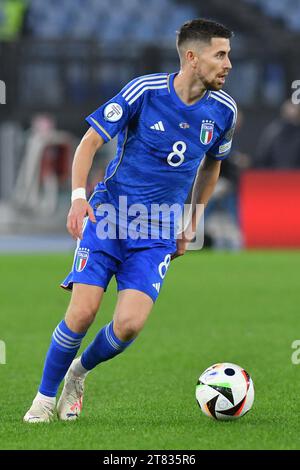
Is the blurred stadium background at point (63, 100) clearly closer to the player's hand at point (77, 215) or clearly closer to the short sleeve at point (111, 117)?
the short sleeve at point (111, 117)

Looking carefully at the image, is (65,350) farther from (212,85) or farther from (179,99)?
(212,85)

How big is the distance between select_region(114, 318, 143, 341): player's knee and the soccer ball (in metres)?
0.46

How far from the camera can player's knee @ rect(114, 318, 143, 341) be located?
Answer: 5641mm

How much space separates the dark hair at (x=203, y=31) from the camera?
5.84 meters

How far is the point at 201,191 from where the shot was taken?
252 inches

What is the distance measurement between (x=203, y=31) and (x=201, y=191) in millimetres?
983

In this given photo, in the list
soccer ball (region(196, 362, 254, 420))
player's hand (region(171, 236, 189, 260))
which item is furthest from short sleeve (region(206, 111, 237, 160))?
soccer ball (region(196, 362, 254, 420))

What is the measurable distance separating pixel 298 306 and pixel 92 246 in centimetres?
572

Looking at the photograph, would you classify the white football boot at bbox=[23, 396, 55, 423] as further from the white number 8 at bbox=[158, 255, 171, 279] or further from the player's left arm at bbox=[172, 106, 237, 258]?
the player's left arm at bbox=[172, 106, 237, 258]

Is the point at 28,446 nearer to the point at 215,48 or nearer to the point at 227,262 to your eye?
the point at 215,48

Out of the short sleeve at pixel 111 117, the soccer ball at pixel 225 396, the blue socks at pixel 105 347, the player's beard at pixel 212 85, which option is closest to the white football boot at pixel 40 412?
the blue socks at pixel 105 347

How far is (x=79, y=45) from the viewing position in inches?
794

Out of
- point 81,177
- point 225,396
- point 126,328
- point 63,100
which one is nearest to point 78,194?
point 81,177

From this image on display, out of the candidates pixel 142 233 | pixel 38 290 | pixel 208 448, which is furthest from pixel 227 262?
pixel 208 448
